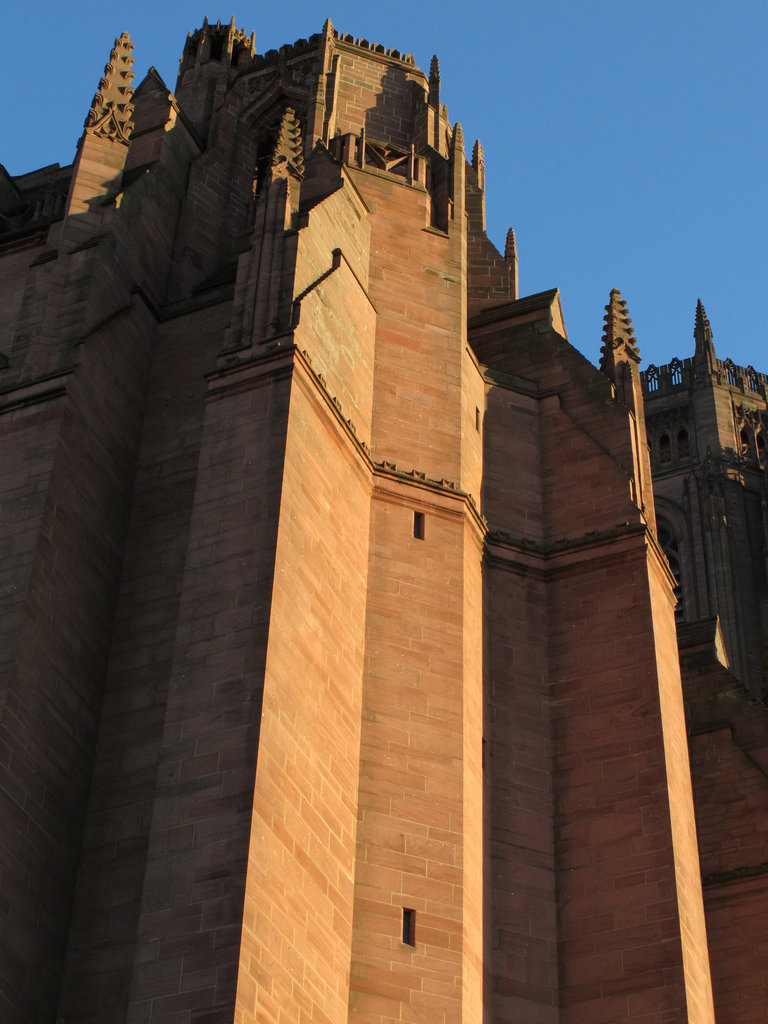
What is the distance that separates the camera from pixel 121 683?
2238cm

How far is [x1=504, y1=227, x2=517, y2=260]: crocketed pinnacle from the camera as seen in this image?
3328cm

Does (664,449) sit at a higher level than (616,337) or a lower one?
higher

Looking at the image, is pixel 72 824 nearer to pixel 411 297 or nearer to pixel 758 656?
pixel 411 297

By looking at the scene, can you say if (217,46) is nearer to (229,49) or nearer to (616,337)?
(229,49)

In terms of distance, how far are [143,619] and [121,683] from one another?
1.04m

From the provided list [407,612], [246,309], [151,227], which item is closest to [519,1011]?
[407,612]

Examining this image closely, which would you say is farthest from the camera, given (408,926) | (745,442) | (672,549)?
(745,442)

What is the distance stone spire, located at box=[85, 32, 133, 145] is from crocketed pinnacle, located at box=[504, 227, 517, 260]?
727 centimetres

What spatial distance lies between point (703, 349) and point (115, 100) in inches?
1686

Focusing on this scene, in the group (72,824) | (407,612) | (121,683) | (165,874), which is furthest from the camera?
(407,612)

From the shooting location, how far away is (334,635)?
21828mm

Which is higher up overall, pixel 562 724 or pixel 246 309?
pixel 246 309

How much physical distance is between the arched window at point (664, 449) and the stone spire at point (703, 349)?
3816mm

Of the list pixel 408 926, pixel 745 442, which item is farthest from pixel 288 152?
pixel 745 442
